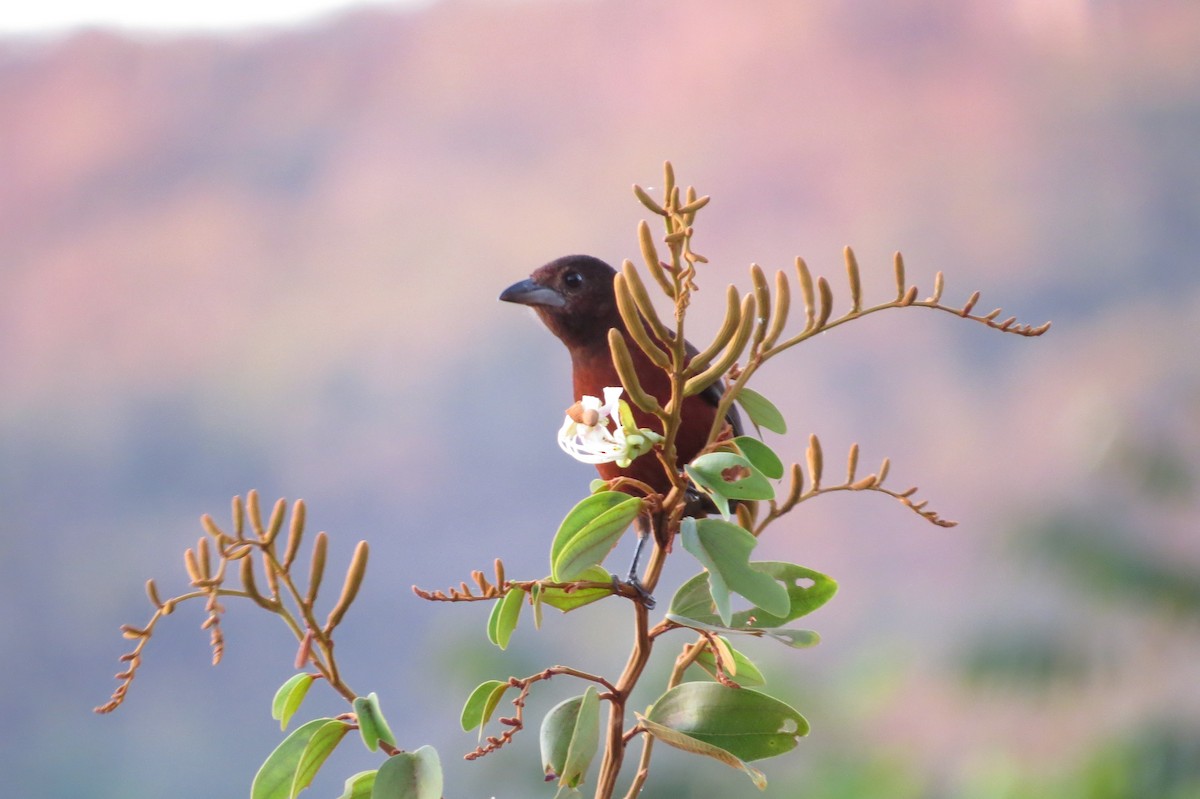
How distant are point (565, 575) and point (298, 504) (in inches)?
4.0

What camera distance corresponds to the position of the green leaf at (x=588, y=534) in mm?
446

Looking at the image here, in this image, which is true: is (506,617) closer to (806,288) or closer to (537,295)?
(806,288)

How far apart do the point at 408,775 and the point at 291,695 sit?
0.08 m

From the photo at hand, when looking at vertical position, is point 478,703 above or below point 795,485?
below

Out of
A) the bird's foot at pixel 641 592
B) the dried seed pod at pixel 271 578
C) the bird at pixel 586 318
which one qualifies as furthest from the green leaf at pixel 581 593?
the bird at pixel 586 318

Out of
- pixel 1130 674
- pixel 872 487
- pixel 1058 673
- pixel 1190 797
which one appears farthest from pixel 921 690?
pixel 872 487

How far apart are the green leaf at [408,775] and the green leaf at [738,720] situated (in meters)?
0.10

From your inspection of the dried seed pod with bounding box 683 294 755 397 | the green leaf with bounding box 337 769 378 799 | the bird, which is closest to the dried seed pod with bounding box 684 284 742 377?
the dried seed pod with bounding box 683 294 755 397

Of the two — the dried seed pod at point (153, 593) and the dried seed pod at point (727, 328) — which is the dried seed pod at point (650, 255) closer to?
the dried seed pod at point (727, 328)

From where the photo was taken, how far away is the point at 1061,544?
2.62 metres

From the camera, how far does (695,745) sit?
0.47 m

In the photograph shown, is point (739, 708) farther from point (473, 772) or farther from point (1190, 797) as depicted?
point (473, 772)

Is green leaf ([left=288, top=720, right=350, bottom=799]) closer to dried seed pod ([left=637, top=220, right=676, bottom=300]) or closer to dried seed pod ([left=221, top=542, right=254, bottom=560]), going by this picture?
dried seed pod ([left=221, top=542, right=254, bottom=560])

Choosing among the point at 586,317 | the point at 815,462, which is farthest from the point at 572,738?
the point at 586,317
